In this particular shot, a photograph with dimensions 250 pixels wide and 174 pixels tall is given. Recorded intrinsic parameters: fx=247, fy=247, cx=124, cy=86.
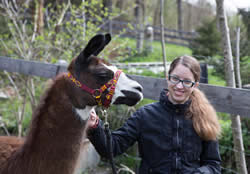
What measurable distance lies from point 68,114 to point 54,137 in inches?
8.2

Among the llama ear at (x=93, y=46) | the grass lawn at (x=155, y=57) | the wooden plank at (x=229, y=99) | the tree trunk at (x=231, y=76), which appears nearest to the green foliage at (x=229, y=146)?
the tree trunk at (x=231, y=76)

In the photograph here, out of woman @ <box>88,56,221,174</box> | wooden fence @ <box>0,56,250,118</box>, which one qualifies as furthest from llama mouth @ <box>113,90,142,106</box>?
wooden fence @ <box>0,56,250,118</box>

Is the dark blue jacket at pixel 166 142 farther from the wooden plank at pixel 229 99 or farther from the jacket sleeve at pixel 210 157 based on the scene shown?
the wooden plank at pixel 229 99

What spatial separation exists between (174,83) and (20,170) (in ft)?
4.64

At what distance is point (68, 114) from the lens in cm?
198

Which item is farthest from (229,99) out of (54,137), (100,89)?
(54,137)

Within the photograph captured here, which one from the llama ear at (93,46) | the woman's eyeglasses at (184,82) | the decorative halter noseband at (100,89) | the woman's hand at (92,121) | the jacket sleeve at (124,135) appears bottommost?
the jacket sleeve at (124,135)

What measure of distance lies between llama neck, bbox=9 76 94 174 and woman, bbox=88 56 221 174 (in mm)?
164

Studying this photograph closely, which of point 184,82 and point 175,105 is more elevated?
point 184,82

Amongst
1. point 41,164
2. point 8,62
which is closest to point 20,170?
point 41,164

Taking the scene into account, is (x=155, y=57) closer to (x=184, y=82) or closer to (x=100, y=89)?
(x=184, y=82)

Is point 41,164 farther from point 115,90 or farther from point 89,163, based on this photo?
point 89,163

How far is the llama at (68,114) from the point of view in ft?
6.30

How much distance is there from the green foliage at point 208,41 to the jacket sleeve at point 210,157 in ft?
32.1
